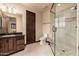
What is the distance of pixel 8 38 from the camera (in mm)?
2312

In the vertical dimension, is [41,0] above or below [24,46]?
above

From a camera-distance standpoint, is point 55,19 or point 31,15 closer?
point 31,15

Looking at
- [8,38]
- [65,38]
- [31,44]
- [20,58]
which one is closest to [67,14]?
[65,38]

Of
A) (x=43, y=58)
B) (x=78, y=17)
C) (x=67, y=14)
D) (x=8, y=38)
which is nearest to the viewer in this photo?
(x=43, y=58)

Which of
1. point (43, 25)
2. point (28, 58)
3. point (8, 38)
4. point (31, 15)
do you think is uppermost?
point (31, 15)

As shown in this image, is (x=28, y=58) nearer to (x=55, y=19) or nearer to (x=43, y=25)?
(x=43, y=25)

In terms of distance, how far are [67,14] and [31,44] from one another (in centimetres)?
87

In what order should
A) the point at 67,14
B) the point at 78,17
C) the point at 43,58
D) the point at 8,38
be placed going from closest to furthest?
the point at 43,58 → the point at 78,17 → the point at 67,14 → the point at 8,38

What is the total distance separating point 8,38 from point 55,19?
1.13 metres

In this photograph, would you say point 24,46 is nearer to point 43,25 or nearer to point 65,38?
point 43,25

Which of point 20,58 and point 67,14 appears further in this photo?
point 67,14

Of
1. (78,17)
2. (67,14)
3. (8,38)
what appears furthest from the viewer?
(8,38)

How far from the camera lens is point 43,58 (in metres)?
1.29

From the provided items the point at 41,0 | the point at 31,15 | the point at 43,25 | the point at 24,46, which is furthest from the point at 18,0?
the point at 24,46
